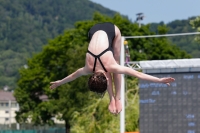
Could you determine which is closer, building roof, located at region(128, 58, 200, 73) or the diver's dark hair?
the diver's dark hair

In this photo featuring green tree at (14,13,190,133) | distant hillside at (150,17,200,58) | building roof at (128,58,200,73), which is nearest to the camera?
building roof at (128,58,200,73)

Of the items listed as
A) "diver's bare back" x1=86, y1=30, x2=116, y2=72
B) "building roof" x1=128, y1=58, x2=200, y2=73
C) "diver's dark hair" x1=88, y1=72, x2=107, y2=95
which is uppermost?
"building roof" x1=128, y1=58, x2=200, y2=73

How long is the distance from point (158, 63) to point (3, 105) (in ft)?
414

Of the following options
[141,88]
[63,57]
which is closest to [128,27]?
[63,57]

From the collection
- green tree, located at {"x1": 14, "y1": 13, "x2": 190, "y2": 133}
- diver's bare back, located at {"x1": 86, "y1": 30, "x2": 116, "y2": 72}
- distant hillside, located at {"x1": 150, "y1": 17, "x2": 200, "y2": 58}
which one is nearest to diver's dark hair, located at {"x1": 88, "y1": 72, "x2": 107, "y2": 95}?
diver's bare back, located at {"x1": 86, "y1": 30, "x2": 116, "y2": 72}

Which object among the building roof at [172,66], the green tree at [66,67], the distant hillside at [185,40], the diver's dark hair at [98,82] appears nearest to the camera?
the diver's dark hair at [98,82]

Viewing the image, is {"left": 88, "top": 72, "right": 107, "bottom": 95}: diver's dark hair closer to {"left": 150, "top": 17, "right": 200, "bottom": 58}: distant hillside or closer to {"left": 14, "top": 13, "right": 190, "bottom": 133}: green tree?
{"left": 14, "top": 13, "right": 190, "bottom": 133}: green tree

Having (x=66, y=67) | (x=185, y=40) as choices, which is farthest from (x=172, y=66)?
(x=185, y=40)

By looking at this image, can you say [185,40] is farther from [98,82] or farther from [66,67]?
[98,82]

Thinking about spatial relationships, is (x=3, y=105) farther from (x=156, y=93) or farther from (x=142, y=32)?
(x=156, y=93)

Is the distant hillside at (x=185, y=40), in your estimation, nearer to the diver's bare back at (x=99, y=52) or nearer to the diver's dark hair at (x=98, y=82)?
the diver's bare back at (x=99, y=52)

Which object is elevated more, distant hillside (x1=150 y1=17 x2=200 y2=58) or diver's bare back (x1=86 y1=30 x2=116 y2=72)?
distant hillside (x1=150 y1=17 x2=200 y2=58)

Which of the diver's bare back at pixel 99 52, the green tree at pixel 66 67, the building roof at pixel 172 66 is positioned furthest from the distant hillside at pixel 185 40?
the diver's bare back at pixel 99 52

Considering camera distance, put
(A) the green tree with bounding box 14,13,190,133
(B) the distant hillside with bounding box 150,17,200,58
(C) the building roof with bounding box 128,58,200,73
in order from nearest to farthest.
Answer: (C) the building roof with bounding box 128,58,200,73 → (A) the green tree with bounding box 14,13,190,133 → (B) the distant hillside with bounding box 150,17,200,58
